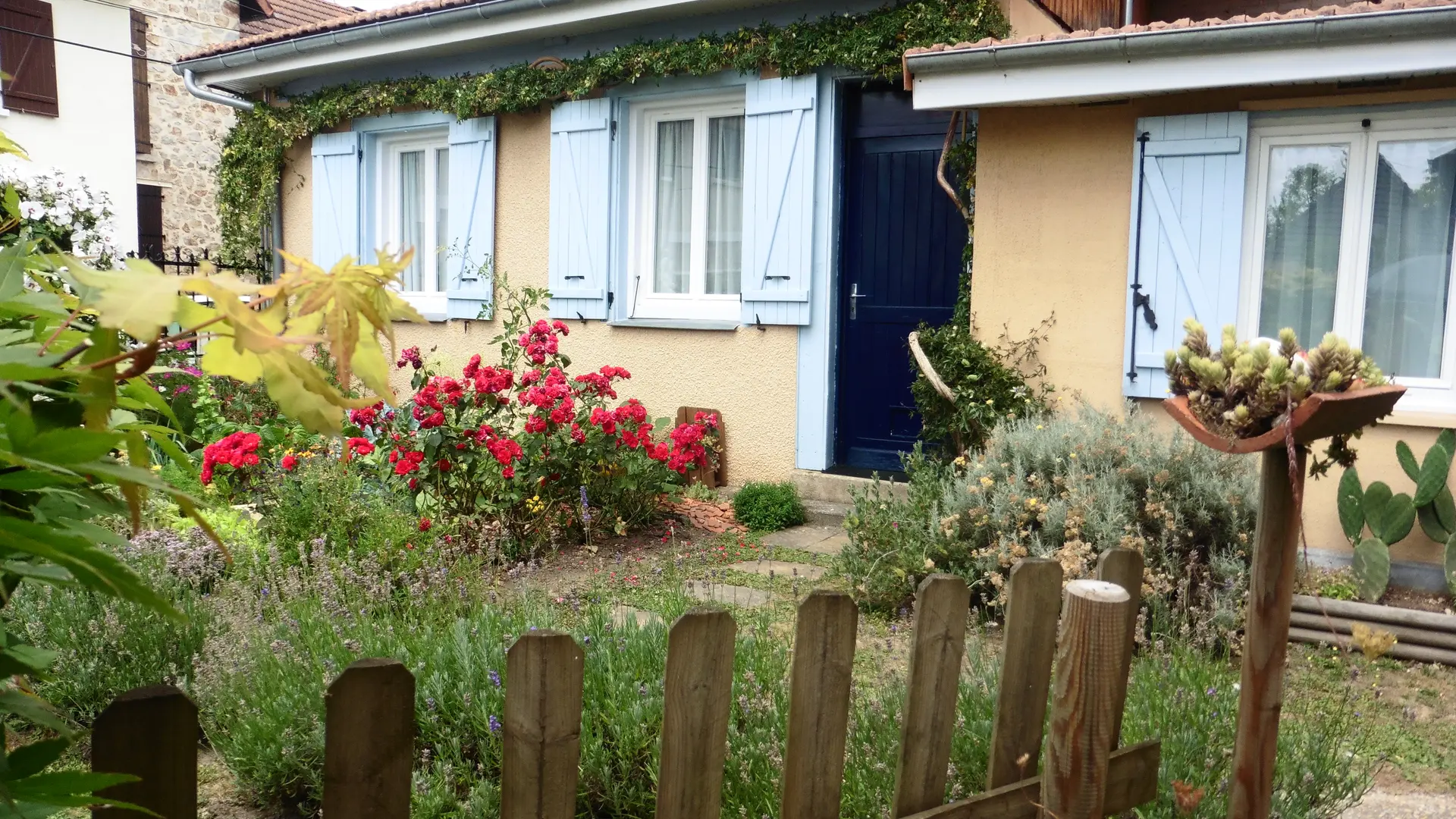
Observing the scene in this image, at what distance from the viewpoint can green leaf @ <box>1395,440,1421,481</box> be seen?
5184 mm

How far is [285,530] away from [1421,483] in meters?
5.43

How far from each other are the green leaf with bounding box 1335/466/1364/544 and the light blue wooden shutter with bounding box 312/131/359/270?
7883mm

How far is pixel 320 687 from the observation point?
9.39 ft

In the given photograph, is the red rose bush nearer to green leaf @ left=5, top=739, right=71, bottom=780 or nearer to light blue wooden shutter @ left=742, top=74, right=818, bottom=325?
light blue wooden shutter @ left=742, top=74, right=818, bottom=325

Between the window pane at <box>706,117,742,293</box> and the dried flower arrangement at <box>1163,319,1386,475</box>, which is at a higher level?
the window pane at <box>706,117,742,293</box>

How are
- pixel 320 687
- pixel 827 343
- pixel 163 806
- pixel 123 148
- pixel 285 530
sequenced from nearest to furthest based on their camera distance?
pixel 163 806
pixel 320 687
pixel 285 530
pixel 827 343
pixel 123 148

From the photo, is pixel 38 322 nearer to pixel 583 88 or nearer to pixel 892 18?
pixel 892 18

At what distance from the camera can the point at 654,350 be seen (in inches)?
314

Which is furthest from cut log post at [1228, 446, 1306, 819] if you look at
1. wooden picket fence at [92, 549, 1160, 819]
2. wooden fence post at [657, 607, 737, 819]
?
wooden fence post at [657, 607, 737, 819]

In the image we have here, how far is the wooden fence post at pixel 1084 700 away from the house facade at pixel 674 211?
5.30 meters

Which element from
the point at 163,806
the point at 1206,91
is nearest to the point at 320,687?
the point at 163,806

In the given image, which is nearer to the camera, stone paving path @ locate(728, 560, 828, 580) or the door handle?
stone paving path @ locate(728, 560, 828, 580)

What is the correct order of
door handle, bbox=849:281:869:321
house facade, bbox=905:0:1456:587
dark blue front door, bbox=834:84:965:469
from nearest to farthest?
1. house facade, bbox=905:0:1456:587
2. dark blue front door, bbox=834:84:965:469
3. door handle, bbox=849:281:869:321

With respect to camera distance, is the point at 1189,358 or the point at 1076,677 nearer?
the point at 1076,677
